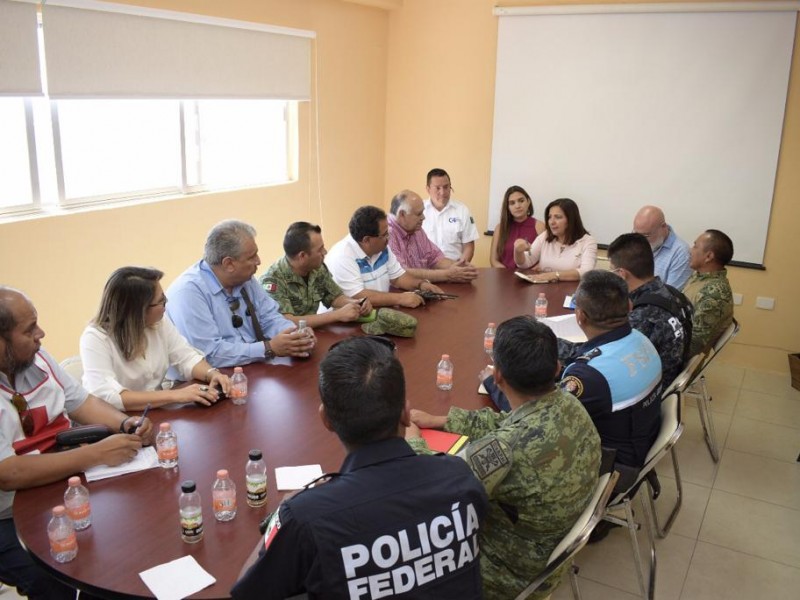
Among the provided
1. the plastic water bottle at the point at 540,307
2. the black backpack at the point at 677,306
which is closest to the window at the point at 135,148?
the plastic water bottle at the point at 540,307

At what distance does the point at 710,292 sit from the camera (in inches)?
165

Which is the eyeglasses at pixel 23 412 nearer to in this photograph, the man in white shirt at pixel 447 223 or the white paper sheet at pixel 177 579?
the white paper sheet at pixel 177 579

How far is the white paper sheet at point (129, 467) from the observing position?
2295 millimetres

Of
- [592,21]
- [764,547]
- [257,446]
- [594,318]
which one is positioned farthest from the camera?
[592,21]

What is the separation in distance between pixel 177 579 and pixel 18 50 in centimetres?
327

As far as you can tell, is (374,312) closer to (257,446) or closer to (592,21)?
(257,446)

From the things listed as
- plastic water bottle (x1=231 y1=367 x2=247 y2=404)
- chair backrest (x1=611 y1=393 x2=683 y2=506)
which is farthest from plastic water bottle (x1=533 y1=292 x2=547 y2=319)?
plastic water bottle (x1=231 y1=367 x2=247 y2=404)

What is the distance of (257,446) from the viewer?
8.31 ft

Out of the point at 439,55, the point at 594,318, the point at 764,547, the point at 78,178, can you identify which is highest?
the point at 439,55

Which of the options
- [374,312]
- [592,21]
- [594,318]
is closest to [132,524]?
[594,318]

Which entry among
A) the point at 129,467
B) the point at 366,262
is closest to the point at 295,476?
the point at 129,467

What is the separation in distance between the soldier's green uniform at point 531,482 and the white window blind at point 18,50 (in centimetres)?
315

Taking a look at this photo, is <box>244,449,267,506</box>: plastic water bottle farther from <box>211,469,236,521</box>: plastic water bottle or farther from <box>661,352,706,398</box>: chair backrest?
<box>661,352,706,398</box>: chair backrest

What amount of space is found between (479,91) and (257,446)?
502 cm
